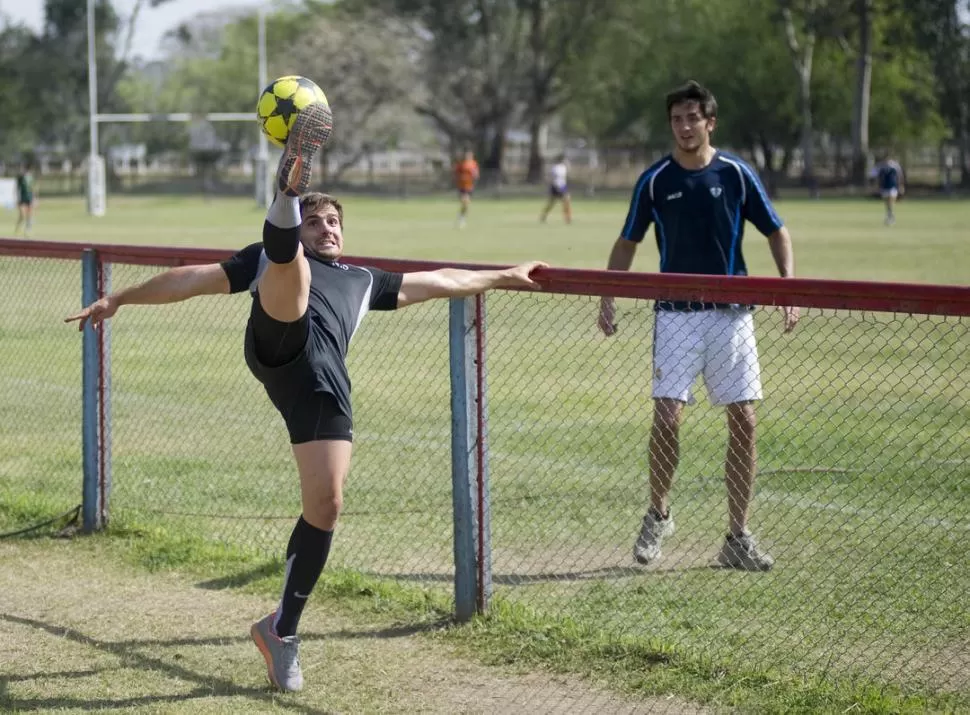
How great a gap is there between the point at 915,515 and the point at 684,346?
1779 millimetres

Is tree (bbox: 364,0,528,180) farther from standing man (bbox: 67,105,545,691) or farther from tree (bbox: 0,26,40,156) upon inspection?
standing man (bbox: 67,105,545,691)

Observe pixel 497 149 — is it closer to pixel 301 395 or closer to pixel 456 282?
pixel 456 282

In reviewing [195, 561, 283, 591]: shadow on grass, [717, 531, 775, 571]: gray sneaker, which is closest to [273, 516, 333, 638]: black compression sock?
[195, 561, 283, 591]: shadow on grass

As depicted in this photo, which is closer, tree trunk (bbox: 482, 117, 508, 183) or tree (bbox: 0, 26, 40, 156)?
tree trunk (bbox: 482, 117, 508, 183)

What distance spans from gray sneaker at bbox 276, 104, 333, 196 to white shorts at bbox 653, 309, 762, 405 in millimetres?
2618

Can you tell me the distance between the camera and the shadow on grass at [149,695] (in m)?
5.10

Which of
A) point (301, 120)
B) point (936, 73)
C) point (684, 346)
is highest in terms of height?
point (936, 73)

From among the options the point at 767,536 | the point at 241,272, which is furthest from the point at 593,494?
the point at 241,272

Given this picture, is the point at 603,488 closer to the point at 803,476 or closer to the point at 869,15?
the point at 803,476

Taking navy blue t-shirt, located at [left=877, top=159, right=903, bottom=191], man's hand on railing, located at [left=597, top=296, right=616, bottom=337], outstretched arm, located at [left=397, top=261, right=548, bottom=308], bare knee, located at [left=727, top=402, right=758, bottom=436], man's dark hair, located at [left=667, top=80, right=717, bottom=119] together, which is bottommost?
bare knee, located at [left=727, top=402, right=758, bottom=436]

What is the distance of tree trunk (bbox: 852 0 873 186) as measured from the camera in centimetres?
6431

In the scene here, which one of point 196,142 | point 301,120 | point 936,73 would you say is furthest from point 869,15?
point 301,120

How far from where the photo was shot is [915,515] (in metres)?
7.43

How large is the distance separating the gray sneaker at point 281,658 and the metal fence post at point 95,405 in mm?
2519
